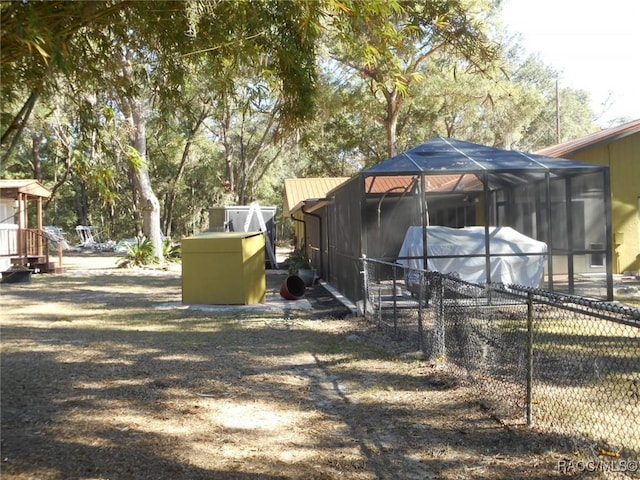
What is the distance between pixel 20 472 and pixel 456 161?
29.4ft

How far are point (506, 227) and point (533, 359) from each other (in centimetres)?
666

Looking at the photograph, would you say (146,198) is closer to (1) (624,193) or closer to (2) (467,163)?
(2) (467,163)

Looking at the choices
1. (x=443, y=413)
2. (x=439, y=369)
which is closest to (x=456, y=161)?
(x=439, y=369)

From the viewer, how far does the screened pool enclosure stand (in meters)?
10.6

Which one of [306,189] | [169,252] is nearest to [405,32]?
[306,189]

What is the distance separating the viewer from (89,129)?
18.7ft

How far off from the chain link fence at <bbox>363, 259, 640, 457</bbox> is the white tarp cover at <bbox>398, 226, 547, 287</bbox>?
3.22 meters

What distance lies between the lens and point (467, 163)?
1081 centimetres

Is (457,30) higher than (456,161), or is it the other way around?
(457,30)

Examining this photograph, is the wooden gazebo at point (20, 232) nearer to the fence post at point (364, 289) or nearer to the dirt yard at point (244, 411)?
the dirt yard at point (244, 411)

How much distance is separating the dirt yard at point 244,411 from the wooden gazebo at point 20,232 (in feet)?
38.1

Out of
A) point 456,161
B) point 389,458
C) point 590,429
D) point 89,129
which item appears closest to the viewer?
point 389,458

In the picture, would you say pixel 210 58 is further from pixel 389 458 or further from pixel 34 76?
pixel 389 458

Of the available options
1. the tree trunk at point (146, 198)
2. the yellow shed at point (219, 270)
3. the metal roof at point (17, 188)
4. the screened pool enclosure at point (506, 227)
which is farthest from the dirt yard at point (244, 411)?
the tree trunk at point (146, 198)
